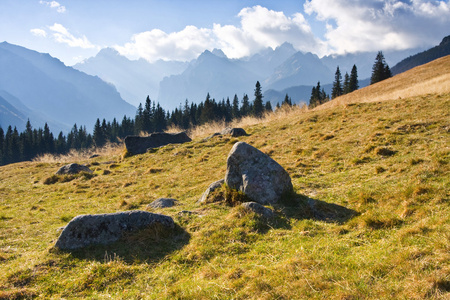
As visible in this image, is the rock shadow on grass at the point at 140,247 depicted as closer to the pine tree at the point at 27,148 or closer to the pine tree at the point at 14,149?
the pine tree at the point at 27,148

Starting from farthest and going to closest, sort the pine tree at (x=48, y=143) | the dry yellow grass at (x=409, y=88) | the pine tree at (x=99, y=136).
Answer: the pine tree at (x=99, y=136) < the pine tree at (x=48, y=143) < the dry yellow grass at (x=409, y=88)

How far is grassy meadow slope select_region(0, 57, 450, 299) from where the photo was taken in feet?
10.00

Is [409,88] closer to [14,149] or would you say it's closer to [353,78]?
[353,78]

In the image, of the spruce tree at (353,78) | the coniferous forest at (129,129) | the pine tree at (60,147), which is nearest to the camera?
the spruce tree at (353,78)

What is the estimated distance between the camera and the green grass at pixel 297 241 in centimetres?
305

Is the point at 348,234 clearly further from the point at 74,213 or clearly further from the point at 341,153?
the point at 74,213

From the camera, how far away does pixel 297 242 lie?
454 cm

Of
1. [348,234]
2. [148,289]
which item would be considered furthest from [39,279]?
[348,234]

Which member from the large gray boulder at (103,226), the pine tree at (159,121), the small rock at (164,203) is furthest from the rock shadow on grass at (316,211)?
the pine tree at (159,121)

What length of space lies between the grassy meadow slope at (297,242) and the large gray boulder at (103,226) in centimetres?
22

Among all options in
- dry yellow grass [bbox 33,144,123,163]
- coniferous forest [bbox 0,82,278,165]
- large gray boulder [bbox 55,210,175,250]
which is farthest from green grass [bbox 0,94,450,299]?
coniferous forest [bbox 0,82,278,165]

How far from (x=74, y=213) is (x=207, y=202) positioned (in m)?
5.11

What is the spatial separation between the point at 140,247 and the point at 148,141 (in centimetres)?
1896

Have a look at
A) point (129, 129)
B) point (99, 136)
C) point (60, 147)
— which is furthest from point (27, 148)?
point (129, 129)
